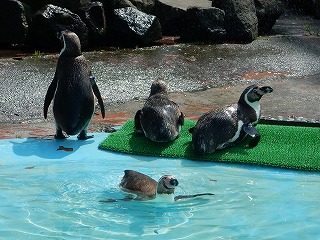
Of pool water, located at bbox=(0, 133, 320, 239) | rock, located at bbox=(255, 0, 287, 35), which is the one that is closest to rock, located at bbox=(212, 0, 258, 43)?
rock, located at bbox=(255, 0, 287, 35)

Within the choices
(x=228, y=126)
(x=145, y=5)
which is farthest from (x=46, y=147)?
(x=145, y=5)

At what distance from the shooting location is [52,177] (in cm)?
505

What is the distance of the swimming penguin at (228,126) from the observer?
537cm

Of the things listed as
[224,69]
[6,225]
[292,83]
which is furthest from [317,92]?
[6,225]

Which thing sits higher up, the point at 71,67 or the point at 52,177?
the point at 71,67

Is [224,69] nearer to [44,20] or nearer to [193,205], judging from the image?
[44,20]

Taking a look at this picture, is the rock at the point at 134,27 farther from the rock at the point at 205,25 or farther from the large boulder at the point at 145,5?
the large boulder at the point at 145,5

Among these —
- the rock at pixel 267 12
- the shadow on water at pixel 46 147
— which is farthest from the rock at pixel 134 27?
the shadow on water at pixel 46 147

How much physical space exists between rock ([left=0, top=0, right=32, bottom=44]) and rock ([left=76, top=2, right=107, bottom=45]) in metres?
0.77

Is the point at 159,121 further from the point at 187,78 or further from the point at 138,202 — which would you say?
the point at 187,78

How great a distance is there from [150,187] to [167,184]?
286 millimetres

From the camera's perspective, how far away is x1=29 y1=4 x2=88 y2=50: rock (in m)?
9.48

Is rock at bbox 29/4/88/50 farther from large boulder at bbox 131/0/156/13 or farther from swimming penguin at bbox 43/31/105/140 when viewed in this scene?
swimming penguin at bbox 43/31/105/140

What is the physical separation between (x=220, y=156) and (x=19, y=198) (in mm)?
1495
